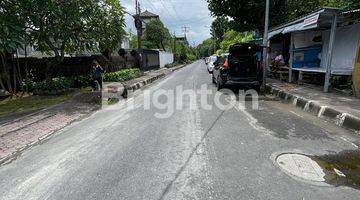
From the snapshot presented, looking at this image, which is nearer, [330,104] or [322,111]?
[322,111]

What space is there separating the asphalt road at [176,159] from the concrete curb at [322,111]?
0.34 metres

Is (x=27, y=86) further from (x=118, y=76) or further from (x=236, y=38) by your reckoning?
(x=236, y=38)

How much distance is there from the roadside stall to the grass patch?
10462mm

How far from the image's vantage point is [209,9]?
70.1 feet

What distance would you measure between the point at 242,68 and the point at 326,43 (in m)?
4.43

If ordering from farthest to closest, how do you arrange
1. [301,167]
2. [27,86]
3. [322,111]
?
1. [27,86]
2. [322,111]
3. [301,167]

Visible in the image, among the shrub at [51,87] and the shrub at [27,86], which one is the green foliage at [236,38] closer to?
the shrub at [51,87]

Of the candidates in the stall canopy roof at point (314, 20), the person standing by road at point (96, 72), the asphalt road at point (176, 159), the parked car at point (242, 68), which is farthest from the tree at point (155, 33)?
the asphalt road at point (176, 159)

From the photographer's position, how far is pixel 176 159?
5246mm

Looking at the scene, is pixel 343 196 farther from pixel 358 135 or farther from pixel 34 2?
pixel 34 2

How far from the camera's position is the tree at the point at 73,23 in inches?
446

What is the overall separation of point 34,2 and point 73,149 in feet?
24.4

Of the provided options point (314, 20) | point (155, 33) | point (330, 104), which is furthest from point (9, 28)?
point (155, 33)

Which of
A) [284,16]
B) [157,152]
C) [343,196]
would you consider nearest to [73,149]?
[157,152]
